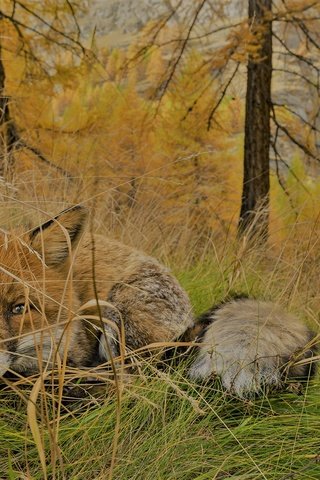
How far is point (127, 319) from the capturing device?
9.49 ft

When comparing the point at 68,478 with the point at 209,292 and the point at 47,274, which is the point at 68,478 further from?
the point at 209,292

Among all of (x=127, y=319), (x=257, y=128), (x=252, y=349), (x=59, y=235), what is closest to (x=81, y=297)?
(x=127, y=319)

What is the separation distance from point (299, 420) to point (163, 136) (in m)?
15.1

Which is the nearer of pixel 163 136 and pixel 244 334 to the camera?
pixel 244 334

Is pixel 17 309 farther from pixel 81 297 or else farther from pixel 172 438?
pixel 172 438

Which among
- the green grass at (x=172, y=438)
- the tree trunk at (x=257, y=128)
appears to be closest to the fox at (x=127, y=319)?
the green grass at (x=172, y=438)

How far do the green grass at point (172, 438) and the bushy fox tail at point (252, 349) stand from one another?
8 cm

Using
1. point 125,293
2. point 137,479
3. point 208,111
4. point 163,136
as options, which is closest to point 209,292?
point 125,293

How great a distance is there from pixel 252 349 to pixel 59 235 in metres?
0.94

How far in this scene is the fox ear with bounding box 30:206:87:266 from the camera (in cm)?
250

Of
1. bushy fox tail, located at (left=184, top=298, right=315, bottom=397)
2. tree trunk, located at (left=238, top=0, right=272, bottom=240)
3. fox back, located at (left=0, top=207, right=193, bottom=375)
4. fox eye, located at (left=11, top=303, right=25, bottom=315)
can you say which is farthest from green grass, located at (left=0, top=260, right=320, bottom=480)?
tree trunk, located at (left=238, top=0, right=272, bottom=240)

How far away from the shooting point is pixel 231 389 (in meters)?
2.40

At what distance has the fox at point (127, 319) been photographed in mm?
2395

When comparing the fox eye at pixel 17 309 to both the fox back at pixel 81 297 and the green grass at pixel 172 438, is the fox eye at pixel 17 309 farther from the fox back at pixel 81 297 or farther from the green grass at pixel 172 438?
the green grass at pixel 172 438
